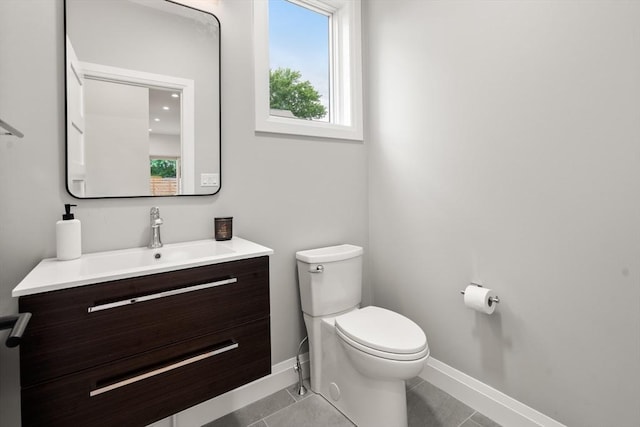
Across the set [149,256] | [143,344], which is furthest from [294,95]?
[143,344]

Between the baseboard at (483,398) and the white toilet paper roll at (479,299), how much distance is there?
44 centimetres

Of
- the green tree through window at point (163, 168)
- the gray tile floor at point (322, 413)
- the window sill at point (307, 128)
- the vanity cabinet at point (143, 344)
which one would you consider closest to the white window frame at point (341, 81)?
the window sill at point (307, 128)

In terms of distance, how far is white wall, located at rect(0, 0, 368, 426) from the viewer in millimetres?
1223

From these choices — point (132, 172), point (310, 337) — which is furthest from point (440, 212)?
point (132, 172)

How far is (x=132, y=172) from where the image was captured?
1462mm

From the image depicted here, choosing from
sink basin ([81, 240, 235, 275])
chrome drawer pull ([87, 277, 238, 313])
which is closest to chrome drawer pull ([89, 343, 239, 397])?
chrome drawer pull ([87, 277, 238, 313])

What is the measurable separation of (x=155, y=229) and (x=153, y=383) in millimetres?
643

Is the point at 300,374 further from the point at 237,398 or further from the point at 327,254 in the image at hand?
the point at 327,254

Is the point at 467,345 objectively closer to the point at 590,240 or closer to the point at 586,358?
the point at 586,358

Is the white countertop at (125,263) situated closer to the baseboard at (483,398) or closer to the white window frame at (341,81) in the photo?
the white window frame at (341,81)

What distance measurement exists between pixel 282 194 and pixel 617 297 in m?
1.56

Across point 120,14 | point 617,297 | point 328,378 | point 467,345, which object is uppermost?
point 120,14

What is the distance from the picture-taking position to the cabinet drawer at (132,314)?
926mm

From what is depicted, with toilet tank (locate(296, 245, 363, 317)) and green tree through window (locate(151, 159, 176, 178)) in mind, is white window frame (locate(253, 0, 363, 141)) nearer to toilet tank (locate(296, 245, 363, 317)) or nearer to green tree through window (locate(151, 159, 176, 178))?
green tree through window (locate(151, 159, 176, 178))
